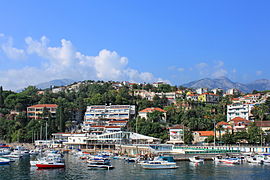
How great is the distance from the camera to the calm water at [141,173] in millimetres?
48469

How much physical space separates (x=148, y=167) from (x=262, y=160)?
69.9 ft

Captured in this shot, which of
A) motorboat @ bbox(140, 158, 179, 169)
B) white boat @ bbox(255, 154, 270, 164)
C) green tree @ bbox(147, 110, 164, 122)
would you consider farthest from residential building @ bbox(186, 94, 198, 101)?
motorboat @ bbox(140, 158, 179, 169)

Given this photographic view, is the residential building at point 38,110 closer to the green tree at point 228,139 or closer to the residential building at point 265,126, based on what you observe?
the green tree at point 228,139

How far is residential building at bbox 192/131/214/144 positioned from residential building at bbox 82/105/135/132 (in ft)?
100.0

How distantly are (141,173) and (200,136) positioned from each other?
42002mm

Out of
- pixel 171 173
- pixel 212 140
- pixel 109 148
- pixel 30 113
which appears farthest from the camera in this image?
pixel 30 113

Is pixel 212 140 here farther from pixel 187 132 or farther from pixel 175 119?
pixel 175 119

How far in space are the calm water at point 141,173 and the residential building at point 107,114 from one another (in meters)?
55.7

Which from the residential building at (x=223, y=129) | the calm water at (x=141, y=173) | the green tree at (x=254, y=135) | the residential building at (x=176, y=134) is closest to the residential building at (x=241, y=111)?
the residential building at (x=223, y=129)

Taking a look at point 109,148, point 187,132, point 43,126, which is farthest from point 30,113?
point 187,132

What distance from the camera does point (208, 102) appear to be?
468ft

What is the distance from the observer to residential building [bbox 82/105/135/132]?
116 m

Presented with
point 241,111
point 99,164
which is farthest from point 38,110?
point 99,164

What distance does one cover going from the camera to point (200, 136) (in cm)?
9044
